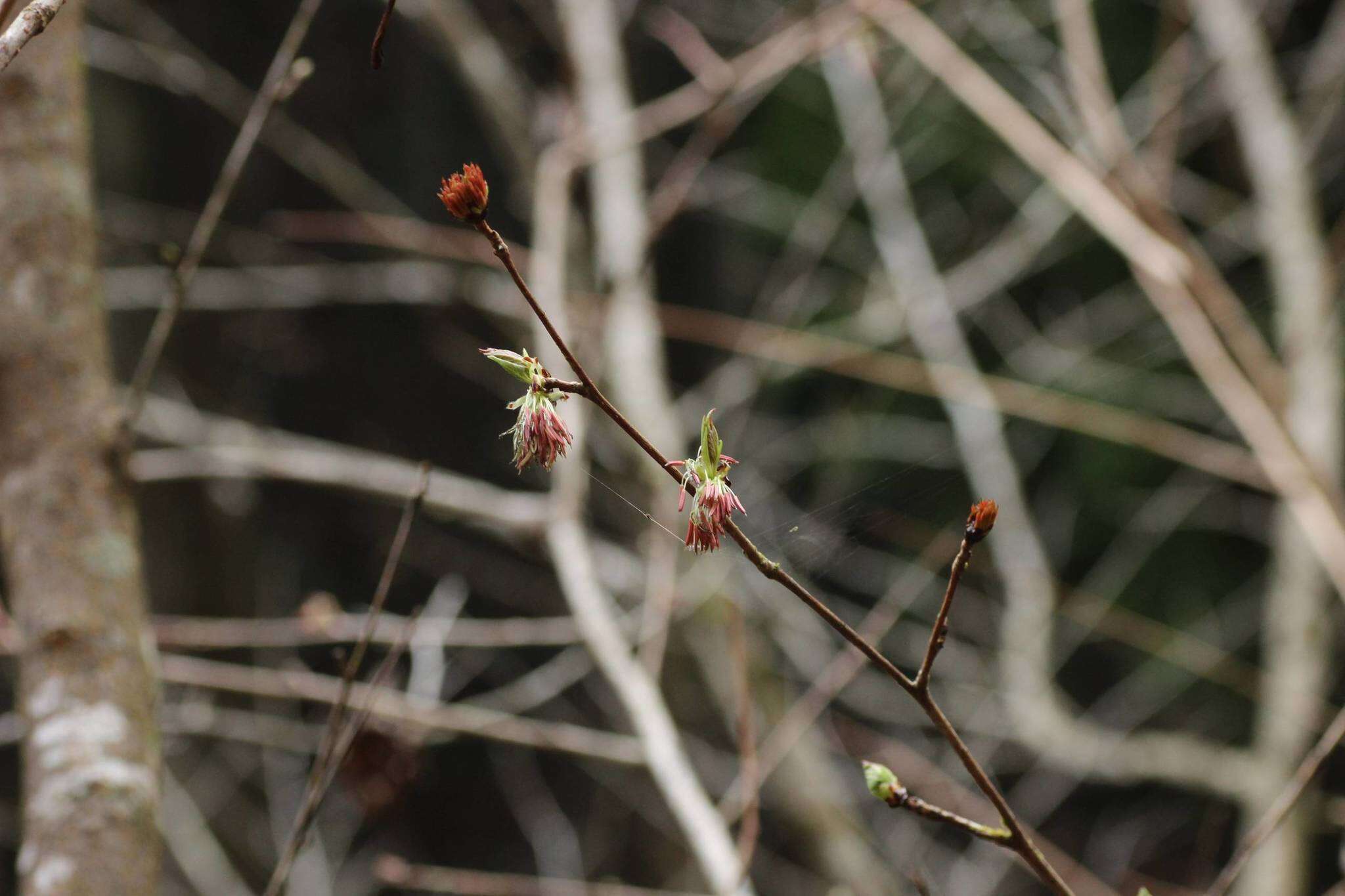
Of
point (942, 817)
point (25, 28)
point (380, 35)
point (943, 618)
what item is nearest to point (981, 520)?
point (943, 618)

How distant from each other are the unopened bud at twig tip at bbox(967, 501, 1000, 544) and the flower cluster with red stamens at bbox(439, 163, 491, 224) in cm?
31

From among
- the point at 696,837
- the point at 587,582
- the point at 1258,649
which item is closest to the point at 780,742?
the point at 696,837

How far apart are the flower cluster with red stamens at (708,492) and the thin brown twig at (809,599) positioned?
0.03ft

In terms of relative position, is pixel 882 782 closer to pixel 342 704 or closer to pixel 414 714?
pixel 342 704

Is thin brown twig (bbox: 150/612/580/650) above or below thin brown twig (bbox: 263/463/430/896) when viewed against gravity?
above

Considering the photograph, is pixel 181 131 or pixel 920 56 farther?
pixel 181 131

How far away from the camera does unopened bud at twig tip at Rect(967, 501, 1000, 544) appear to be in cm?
59

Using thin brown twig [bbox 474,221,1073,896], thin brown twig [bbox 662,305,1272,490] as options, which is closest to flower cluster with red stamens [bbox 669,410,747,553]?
thin brown twig [bbox 474,221,1073,896]

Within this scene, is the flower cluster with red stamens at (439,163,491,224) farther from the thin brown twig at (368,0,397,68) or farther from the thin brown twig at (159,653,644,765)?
the thin brown twig at (159,653,644,765)

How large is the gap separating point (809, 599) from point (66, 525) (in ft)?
2.99

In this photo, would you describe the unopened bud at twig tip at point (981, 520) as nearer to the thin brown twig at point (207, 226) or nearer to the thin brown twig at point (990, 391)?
the thin brown twig at point (207, 226)

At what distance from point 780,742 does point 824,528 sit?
1005 mm

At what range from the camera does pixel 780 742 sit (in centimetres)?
172

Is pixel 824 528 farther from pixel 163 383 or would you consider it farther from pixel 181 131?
pixel 181 131
